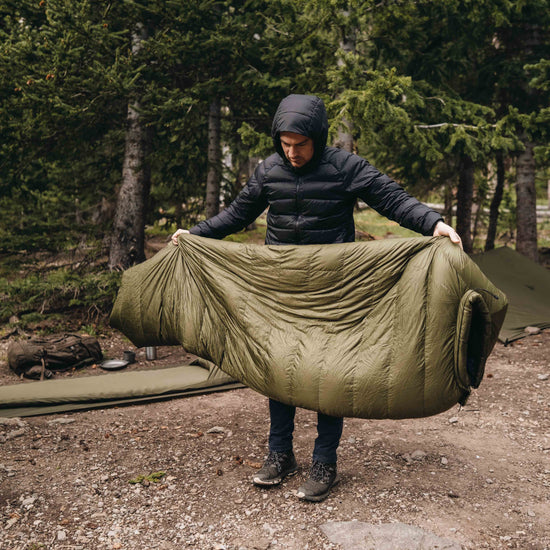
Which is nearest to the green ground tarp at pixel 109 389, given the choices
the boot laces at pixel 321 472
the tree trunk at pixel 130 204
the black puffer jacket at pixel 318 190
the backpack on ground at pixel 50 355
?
the backpack on ground at pixel 50 355

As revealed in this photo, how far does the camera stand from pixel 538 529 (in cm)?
297

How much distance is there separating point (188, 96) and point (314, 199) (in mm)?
4190

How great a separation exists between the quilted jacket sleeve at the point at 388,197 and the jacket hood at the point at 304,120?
0.76 ft

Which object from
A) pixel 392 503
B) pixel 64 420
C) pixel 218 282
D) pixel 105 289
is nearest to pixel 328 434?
pixel 392 503

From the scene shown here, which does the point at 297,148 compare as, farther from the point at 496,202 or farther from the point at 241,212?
the point at 496,202

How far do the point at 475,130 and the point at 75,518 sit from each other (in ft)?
20.1

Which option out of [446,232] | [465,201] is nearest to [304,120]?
[446,232]

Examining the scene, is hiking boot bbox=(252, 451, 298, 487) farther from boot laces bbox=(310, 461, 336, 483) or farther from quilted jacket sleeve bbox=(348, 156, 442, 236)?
quilted jacket sleeve bbox=(348, 156, 442, 236)

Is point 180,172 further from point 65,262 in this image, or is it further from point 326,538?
point 326,538

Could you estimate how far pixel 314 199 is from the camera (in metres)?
3.15

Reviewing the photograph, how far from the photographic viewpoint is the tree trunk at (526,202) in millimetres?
8914

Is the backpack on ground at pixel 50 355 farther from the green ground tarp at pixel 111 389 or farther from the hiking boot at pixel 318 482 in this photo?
the hiking boot at pixel 318 482

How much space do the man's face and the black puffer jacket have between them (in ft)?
0.11

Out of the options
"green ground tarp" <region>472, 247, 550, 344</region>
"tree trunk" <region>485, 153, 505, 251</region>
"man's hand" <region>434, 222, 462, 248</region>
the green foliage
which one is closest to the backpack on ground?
the green foliage
